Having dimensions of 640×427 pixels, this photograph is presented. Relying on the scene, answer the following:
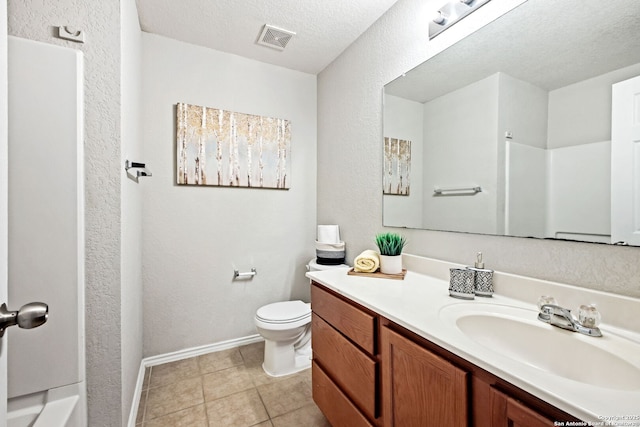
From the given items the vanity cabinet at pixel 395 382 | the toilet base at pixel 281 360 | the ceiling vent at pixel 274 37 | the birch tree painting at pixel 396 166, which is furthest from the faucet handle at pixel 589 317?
the ceiling vent at pixel 274 37

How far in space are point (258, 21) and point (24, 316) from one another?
209 centimetres

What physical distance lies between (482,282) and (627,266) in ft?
1.41

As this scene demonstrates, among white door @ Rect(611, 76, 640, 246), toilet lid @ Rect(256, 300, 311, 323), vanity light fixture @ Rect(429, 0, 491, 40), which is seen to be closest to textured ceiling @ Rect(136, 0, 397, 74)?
vanity light fixture @ Rect(429, 0, 491, 40)

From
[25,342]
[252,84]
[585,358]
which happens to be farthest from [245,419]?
[252,84]

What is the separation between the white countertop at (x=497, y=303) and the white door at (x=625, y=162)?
223mm

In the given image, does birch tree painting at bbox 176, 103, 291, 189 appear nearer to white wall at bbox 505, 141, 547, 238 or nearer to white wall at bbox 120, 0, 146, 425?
white wall at bbox 120, 0, 146, 425

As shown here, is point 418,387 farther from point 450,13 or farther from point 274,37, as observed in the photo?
point 274,37

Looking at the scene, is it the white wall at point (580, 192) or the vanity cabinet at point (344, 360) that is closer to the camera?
the white wall at point (580, 192)

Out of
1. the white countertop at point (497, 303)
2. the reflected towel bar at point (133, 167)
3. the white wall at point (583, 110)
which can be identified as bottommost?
the white countertop at point (497, 303)

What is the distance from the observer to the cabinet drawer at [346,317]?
1056 millimetres

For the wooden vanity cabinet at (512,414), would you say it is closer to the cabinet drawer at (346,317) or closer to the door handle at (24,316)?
the cabinet drawer at (346,317)

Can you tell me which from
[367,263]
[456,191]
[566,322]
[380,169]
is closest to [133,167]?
[367,263]

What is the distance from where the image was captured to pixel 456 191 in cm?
142

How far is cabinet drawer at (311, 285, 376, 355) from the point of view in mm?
1056
